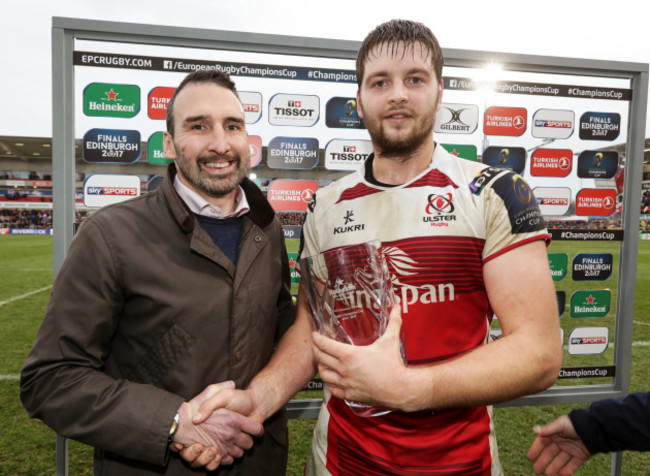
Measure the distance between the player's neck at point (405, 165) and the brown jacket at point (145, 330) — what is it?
1.92 ft

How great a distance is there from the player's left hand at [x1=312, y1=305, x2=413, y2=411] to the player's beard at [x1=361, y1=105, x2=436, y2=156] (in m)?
0.68

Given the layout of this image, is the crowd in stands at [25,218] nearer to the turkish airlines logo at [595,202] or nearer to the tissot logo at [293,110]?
the tissot logo at [293,110]

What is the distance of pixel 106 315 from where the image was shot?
5.03 feet

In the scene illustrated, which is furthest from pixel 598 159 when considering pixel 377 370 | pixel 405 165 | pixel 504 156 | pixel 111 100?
pixel 111 100

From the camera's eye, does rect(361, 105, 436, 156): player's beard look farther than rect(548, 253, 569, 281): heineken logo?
No

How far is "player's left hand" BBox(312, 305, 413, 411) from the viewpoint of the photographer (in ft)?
3.88

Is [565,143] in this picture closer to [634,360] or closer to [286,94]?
[286,94]

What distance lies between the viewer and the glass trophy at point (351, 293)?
1.37 meters

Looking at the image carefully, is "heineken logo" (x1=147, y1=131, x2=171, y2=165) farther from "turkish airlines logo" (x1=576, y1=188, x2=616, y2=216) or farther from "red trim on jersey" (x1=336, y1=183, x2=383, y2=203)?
"turkish airlines logo" (x1=576, y1=188, x2=616, y2=216)

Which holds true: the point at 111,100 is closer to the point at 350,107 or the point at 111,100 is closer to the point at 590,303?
the point at 350,107

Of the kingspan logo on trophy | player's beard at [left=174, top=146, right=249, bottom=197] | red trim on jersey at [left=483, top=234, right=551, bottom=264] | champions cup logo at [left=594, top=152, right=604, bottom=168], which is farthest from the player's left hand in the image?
champions cup logo at [left=594, top=152, right=604, bottom=168]

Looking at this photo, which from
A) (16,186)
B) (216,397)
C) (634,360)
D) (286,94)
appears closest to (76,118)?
(286,94)

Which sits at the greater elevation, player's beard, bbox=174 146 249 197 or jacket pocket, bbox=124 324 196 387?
player's beard, bbox=174 146 249 197

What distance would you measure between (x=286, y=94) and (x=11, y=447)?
363cm
